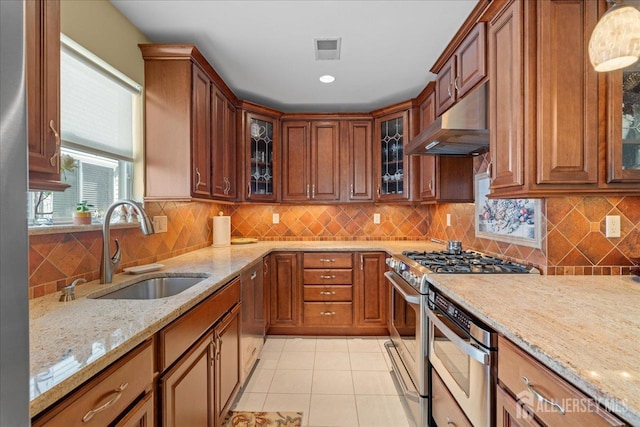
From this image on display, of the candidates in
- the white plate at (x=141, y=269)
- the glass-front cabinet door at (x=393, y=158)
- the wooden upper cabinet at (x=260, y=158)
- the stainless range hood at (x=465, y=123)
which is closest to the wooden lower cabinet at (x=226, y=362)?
the white plate at (x=141, y=269)

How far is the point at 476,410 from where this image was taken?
1179 millimetres

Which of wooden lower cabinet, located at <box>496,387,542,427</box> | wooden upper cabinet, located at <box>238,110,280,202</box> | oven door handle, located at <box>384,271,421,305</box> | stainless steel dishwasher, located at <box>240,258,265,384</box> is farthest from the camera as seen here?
wooden upper cabinet, located at <box>238,110,280,202</box>

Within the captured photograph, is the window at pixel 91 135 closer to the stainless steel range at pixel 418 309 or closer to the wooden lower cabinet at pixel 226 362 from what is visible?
the wooden lower cabinet at pixel 226 362

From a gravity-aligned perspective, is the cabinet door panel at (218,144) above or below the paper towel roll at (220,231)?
above

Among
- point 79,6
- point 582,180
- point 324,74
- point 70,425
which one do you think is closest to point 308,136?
point 324,74

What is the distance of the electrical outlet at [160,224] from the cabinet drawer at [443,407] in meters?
2.07

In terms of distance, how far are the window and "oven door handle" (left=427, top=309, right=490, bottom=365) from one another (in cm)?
193

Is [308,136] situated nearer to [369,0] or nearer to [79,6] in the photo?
[369,0]

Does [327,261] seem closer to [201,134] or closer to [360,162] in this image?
[360,162]

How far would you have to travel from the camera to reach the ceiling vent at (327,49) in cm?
219

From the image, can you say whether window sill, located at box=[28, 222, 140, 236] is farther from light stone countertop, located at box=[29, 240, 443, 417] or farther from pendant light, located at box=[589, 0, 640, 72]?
pendant light, located at box=[589, 0, 640, 72]

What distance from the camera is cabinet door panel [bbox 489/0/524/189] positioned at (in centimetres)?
148

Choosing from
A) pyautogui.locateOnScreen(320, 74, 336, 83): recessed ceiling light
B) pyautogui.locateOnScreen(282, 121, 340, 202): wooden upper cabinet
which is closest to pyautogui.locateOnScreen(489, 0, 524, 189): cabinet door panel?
pyautogui.locateOnScreen(320, 74, 336, 83): recessed ceiling light

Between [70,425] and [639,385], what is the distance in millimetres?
1295
